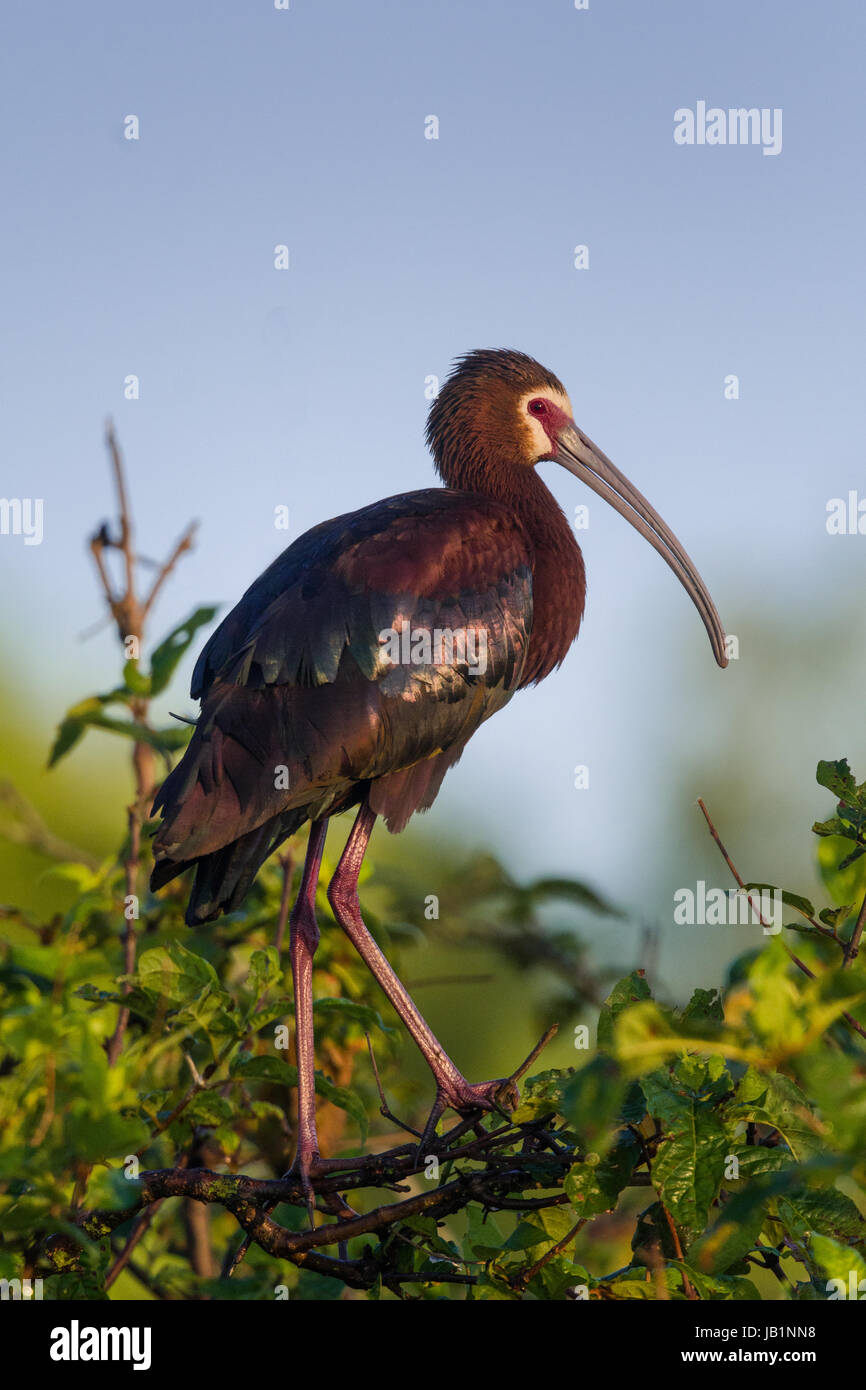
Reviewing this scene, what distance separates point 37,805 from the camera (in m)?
10.4

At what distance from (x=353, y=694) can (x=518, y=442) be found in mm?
2148

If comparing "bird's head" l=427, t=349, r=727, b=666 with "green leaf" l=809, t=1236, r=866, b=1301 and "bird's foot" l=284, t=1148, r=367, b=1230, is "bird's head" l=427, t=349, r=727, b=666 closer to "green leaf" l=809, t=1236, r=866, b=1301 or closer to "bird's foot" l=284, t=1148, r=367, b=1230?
"bird's foot" l=284, t=1148, r=367, b=1230

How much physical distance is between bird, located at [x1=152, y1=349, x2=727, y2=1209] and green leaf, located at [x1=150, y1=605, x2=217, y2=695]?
0.72ft

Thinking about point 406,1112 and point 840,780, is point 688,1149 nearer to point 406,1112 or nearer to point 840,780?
point 840,780

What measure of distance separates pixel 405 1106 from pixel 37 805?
19.3 ft

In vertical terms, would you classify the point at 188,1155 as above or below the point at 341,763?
below

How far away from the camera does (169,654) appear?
4418mm

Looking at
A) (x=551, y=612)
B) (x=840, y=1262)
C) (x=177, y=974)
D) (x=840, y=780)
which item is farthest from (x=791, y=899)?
(x=551, y=612)

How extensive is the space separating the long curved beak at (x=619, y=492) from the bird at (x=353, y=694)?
805 mm

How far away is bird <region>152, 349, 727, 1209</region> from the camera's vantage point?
4.34 meters

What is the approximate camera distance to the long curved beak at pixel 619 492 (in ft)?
20.8
